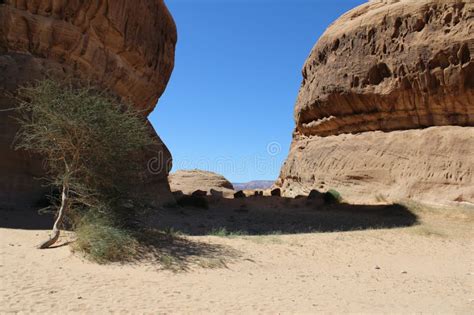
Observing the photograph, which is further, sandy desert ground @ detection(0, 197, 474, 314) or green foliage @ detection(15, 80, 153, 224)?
green foliage @ detection(15, 80, 153, 224)

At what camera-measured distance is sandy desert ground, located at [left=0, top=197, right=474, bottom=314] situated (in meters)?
5.12

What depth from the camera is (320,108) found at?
23.2 m

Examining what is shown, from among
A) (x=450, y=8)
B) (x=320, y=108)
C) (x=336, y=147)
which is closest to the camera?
(x=450, y=8)

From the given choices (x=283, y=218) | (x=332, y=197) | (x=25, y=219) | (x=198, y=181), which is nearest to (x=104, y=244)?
(x=25, y=219)

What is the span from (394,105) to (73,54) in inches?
574

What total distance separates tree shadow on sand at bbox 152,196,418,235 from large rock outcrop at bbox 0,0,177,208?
2.44m

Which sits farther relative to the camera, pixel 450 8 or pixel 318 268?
pixel 450 8

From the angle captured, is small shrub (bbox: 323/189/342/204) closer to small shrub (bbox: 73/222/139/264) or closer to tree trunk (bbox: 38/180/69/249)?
small shrub (bbox: 73/222/139/264)

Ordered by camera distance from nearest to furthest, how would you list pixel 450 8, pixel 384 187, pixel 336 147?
pixel 450 8, pixel 384 187, pixel 336 147

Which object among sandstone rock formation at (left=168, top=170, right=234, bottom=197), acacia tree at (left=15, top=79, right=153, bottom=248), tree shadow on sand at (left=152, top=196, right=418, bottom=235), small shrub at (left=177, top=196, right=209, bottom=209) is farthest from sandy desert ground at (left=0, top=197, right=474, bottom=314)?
sandstone rock formation at (left=168, top=170, right=234, bottom=197)

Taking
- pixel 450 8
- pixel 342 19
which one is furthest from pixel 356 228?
pixel 342 19

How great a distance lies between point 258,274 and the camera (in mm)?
7148

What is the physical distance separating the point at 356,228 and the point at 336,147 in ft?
30.2

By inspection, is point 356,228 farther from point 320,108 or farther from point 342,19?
point 342,19
